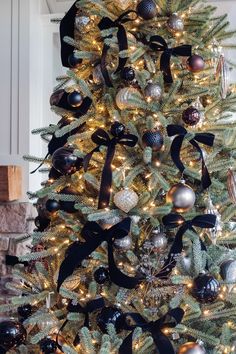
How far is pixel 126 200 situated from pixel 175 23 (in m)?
0.48

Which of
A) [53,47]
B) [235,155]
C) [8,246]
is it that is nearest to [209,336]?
[235,155]

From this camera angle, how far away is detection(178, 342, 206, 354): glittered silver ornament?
2.94ft

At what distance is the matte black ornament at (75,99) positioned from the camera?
3.57 ft

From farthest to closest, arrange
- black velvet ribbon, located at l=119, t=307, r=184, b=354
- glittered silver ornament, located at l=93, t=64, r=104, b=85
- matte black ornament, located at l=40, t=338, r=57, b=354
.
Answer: glittered silver ornament, located at l=93, t=64, r=104, b=85, matte black ornament, located at l=40, t=338, r=57, b=354, black velvet ribbon, located at l=119, t=307, r=184, b=354

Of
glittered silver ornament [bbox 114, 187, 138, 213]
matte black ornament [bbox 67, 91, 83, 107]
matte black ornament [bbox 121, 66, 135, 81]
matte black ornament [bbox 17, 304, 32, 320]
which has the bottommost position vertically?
matte black ornament [bbox 17, 304, 32, 320]

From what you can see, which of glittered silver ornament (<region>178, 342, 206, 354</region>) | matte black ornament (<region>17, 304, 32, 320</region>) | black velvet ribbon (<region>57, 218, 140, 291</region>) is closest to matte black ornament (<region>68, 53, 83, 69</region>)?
black velvet ribbon (<region>57, 218, 140, 291</region>)

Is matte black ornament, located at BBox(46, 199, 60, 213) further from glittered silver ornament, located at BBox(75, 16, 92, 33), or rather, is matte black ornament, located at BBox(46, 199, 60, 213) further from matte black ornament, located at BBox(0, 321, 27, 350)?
glittered silver ornament, located at BBox(75, 16, 92, 33)

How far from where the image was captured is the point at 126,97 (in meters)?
1.03

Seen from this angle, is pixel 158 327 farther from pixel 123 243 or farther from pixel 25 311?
pixel 25 311

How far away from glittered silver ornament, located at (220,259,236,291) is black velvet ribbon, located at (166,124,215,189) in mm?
185

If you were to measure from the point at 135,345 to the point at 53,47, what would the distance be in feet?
5.93

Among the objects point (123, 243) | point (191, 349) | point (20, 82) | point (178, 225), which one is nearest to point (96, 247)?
point (123, 243)

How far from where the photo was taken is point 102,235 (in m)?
0.96

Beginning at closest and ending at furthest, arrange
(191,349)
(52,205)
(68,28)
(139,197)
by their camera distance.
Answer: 1. (191,349)
2. (139,197)
3. (52,205)
4. (68,28)
